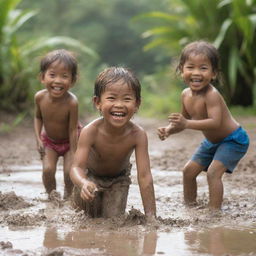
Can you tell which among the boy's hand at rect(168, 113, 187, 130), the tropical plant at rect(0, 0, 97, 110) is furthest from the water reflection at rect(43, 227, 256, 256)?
the tropical plant at rect(0, 0, 97, 110)

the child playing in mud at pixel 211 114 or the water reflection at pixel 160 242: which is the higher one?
the child playing in mud at pixel 211 114

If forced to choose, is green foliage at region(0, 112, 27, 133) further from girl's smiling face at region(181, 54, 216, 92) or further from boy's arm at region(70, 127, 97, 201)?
boy's arm at region(70, 127, 97, 201)

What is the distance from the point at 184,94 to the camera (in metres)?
4.89

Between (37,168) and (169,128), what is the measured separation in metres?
2.79

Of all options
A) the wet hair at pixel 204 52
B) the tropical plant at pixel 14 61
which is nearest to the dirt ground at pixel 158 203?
the wet hair at pixel 204 52

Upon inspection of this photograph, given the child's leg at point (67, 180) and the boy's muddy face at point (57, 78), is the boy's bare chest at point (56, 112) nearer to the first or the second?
the boy's muddy face at point (57, 78)

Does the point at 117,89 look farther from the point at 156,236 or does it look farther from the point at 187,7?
the point at 187,7

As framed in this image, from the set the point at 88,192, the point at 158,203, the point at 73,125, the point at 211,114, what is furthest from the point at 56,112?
the point at 88,192

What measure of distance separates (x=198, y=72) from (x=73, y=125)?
1237mm

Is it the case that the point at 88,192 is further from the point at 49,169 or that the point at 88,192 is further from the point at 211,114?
the point at 49,169

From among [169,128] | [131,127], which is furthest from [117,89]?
[169,128]

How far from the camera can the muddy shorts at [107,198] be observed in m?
4.22

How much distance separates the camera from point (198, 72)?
4.70 meters

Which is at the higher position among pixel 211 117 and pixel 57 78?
pixel 57 78
